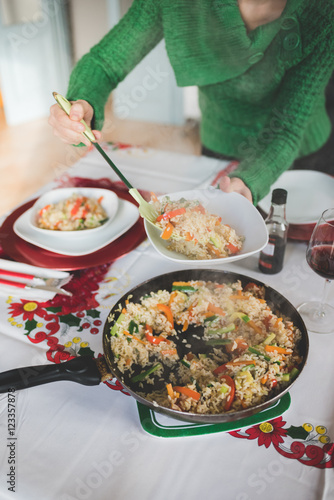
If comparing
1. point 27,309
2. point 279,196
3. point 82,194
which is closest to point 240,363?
point 279,196

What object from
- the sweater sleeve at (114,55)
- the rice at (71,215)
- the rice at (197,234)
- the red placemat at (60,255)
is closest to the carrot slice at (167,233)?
the rice at (197,234)

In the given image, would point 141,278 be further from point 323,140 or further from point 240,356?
point 323,140

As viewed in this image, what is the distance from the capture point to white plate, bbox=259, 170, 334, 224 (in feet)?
3.95

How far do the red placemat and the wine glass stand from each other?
49 centimetres

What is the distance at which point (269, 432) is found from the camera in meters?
0.71

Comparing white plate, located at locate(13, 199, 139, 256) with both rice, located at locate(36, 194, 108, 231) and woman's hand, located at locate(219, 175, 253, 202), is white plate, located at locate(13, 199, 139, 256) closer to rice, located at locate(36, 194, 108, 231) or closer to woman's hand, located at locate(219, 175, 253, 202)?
rice, located at locate(36, 194, 108, 231)

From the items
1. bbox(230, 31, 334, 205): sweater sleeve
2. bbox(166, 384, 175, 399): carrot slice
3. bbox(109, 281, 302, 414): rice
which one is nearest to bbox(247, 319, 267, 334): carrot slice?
bbox(109, 281, 302, 414): rice

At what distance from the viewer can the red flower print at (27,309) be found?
3.15ft

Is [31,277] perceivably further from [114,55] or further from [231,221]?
[114,55]

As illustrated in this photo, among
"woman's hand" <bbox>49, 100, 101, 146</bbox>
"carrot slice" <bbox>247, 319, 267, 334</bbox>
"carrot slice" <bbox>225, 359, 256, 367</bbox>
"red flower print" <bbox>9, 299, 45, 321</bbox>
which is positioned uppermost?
"woman's hand" <bbox>49, 100, 101, 146</bbox>

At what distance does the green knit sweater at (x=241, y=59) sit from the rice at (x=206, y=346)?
13.4 inches

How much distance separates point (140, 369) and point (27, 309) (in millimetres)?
361

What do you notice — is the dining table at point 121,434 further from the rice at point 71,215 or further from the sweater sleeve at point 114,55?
the sweater sleeve at point 114,55

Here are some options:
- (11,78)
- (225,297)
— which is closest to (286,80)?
(225,297)
